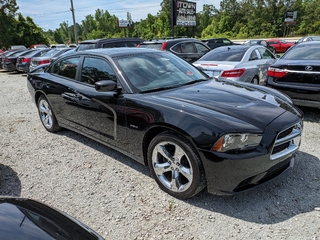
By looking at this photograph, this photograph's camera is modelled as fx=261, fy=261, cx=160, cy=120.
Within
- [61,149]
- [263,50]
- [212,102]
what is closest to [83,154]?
[61,149]

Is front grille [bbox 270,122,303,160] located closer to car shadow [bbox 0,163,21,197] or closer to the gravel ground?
the gravel ground

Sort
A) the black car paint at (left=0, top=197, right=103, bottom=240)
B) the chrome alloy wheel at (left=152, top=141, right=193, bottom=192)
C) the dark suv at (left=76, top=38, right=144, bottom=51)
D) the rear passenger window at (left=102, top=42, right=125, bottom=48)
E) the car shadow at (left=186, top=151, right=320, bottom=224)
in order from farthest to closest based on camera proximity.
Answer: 1. the rear passenger window at (left=102, top=42, right=125, bottom=48)
2. the dark suv at (left=76, top=38, right=144, bottom=51)
3. the chrome alloy wheel at (left=152, top=141, right=193, bottom=192)
4. the car shadow at (left=186, top=151, right=320, bottom=224)
5. the black car paint at (left=0, top=197, right=103, bottom=240)

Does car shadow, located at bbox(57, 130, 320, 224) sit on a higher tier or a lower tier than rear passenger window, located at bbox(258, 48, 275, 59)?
lower

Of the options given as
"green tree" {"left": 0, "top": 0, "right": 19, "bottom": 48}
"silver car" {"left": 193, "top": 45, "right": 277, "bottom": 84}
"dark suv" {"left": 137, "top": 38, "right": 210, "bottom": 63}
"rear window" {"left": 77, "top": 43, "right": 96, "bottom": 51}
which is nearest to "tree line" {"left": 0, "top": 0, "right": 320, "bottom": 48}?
"green tree" {"left": 0, "top": 0, "right": 19, "bottom": 48}

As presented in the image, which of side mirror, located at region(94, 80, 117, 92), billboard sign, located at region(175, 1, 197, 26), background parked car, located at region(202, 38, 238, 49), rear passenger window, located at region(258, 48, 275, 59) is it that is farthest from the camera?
billboard sign, located at region(175, 1, 197, 26)

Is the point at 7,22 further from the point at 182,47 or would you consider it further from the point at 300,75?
the point at 300,75

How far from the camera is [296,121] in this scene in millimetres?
2715

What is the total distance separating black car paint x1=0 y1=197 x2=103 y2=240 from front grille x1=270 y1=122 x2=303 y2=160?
176 cm

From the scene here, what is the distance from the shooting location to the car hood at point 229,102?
2.55m

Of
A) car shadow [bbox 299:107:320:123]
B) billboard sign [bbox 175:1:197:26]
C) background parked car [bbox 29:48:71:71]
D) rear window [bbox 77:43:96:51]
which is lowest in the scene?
car shadow [bbox 299:107:320:123]

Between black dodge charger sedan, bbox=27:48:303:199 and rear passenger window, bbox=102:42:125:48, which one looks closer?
black dodge charger sedan, bbox=27:48:303:199

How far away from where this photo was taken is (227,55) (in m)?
6.68

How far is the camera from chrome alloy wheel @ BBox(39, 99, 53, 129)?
479 cm

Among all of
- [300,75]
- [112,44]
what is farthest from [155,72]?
[112,44]
